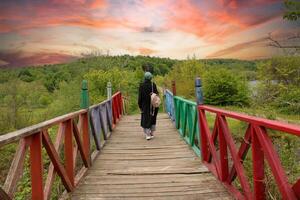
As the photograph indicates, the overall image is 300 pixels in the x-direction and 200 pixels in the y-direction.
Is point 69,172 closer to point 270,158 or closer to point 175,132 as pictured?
point 270,158

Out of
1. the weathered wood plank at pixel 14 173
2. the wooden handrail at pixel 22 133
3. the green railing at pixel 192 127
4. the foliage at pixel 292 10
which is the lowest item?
the green railing at pixel 192 127

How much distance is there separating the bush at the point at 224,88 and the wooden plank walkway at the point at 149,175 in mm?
26833

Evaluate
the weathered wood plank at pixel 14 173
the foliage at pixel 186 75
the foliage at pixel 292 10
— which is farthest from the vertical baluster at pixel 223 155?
the foliage at pixel 186 75

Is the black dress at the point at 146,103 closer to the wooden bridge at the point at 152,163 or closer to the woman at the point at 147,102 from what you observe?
the woman at the point at 147,102

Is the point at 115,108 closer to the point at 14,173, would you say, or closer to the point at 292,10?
the point at 292,10

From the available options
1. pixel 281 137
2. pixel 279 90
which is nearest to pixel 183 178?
pixel 281 137

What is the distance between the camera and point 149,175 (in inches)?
190

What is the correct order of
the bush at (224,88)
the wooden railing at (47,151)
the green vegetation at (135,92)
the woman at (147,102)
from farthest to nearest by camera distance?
the bush at (224,88) → the green vegetation at (135,92) → the woman at (147,102) → the wooden railing at (47,151)

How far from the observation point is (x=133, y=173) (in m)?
4.97

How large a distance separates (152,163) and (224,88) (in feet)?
97.6

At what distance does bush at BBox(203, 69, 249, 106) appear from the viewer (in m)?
33.5

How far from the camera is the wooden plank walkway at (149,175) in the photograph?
4032 mm

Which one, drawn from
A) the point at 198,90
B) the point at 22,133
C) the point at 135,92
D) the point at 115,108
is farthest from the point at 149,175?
the point at 135,92

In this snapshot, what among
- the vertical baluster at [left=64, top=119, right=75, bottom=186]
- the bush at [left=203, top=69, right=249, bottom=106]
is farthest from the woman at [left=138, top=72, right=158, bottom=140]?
the bush at [left=203, top=69, right=249, bottom=106]
